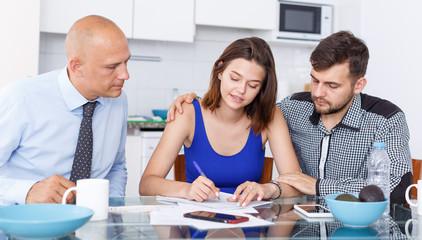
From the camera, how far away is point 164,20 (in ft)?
11.5

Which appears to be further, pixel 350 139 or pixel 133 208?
pixel 350 139

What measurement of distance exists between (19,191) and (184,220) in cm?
61

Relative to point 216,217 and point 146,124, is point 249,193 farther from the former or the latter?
point 146,124

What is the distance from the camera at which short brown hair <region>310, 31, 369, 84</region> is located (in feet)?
6.05

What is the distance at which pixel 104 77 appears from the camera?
1.68 meters

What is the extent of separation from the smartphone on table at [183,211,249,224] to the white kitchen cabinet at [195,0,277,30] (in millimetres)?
2613

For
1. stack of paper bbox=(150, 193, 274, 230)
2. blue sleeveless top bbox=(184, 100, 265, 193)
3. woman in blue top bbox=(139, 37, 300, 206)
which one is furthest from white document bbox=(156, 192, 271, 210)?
blue sleeveless top bbox=(184, 100, 265, 193)

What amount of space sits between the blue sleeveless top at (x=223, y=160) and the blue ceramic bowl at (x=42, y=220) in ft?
3.01

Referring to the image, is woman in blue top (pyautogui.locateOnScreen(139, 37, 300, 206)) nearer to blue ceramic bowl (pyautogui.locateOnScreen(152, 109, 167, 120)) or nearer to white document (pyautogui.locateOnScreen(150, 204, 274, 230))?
white document (pyautogui.locateOnScreen(150, 204, 274, 230))

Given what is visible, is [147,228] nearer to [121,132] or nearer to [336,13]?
[121,132]

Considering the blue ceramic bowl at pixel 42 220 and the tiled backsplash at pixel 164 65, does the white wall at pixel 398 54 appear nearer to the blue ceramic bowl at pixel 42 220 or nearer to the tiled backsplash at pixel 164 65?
the tiled backsplash at pixel 164 65

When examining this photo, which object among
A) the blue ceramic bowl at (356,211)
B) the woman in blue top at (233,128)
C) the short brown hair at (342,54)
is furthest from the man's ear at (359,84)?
the blue ceramic bowl at (356,211)

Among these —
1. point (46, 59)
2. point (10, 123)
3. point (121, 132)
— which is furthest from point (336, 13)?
point (10, 123)

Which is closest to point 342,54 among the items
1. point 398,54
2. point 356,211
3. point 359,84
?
point 359,84
